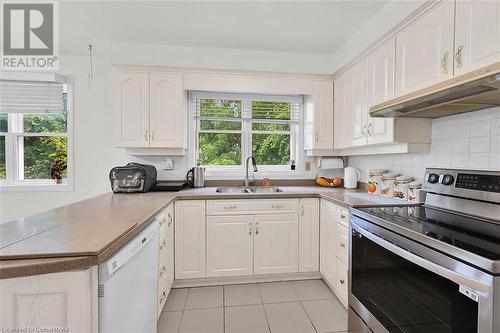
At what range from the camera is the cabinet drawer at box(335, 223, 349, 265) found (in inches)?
77.5

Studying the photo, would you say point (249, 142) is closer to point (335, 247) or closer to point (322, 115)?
point (322, 115)

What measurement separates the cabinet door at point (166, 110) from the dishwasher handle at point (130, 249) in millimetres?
1349

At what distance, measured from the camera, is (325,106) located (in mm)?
2865

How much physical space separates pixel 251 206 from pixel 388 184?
4.04ft

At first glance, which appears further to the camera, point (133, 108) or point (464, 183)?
point (133, 108)

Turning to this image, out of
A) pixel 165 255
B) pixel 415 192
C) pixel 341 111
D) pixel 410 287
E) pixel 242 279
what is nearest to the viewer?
pixel 410 287

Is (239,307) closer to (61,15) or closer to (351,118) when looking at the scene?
(351,118)

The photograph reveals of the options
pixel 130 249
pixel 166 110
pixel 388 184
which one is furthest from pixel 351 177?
pixel 130 249

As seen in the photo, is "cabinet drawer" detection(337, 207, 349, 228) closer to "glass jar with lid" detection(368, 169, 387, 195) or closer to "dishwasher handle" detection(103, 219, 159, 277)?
"glass jar with lid" detection(368, 169, 387, 195)

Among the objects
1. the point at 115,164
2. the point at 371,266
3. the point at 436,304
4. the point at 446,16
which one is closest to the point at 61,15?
the point at 115,164

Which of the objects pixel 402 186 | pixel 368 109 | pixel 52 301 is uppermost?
pixel 368 109

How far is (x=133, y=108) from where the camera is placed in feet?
8.45

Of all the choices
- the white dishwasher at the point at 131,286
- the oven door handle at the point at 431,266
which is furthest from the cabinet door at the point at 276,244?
the white dishwasher at the point at 131,286

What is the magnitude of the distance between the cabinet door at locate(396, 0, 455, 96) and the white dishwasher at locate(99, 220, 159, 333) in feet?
6.28
